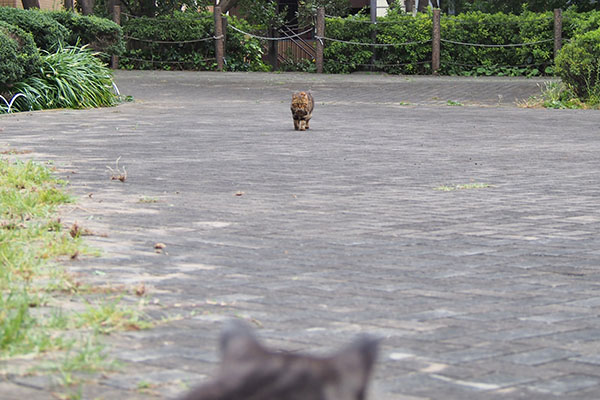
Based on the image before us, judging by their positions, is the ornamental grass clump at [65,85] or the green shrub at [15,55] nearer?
the green shrub at [15,55]

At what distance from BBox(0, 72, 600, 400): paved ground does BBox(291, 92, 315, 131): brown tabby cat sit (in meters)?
0.26

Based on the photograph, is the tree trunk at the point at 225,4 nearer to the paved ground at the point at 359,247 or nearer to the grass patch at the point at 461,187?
the paved ground at the point at 359,247

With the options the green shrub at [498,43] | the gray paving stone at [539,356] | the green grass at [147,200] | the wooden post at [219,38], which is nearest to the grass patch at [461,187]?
the green grass at [147,200]

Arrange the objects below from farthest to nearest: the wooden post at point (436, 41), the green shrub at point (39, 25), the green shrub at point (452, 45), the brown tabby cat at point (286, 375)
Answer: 1. the wooden post at point (436, 41)
2. the green shrub at point (452, 45)
3. the green shrub at point (39, 25)
4. the brown tabby cat at point (286, 375)

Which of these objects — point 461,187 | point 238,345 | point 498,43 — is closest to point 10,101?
point 461,187

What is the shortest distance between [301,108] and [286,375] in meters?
13.5

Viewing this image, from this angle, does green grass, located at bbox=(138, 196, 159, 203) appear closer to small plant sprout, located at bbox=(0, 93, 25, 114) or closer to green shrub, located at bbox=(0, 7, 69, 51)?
small plant sprout, located at bbox=(0, 93, 25, 114)

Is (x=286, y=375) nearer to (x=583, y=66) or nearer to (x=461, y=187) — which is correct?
(x=461, y=187)

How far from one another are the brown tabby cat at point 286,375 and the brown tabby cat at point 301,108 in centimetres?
1338

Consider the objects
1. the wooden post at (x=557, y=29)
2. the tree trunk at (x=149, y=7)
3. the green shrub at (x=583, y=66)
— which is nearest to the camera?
the green shrub at (x=583, y=66)

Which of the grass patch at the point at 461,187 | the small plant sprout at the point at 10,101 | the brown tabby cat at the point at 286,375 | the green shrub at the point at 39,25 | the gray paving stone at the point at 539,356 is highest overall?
the green shrub at the point at 39,25

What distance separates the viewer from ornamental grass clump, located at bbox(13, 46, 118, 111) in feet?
61.3

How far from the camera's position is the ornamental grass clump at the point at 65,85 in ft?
61.3

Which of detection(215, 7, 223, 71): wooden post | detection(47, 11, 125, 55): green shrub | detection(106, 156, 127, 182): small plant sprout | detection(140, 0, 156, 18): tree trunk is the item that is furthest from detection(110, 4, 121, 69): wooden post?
detection(106, 156, 127, 182): small plant sprout
